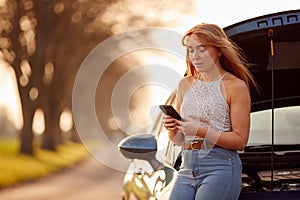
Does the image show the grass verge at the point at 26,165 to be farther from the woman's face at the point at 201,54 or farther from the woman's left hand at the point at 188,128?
the woman's left hand at the point at 188,128

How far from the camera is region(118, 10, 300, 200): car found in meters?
4.65

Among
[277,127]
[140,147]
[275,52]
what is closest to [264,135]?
[277,127]

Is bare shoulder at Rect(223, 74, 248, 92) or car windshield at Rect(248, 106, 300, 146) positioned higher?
car windshield at Rect(248, 106, 300, 146)

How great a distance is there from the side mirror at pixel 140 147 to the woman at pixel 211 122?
101cm

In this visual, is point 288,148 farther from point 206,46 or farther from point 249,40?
point 206,46

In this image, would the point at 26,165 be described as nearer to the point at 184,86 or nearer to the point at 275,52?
the point at 275,52

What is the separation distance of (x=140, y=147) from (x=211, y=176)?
125 centimetres

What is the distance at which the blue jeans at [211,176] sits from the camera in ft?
12.6

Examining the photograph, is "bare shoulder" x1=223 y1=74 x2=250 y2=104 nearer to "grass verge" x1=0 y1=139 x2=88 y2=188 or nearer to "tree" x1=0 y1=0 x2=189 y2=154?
"grass verge" x1=0 y1=139 x2=88 y2=188

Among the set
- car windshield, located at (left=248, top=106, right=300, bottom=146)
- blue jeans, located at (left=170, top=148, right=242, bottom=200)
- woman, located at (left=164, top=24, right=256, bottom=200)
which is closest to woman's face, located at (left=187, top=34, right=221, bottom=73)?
woman, located at (left=164, top=24, right=256, bottom=200)

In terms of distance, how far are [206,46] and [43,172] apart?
85.6 ft

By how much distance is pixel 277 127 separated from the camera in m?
5.48


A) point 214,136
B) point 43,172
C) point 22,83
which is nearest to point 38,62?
point 22,83

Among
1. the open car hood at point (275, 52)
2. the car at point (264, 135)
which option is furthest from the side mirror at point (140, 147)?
the open car hood at point (275, 52)
